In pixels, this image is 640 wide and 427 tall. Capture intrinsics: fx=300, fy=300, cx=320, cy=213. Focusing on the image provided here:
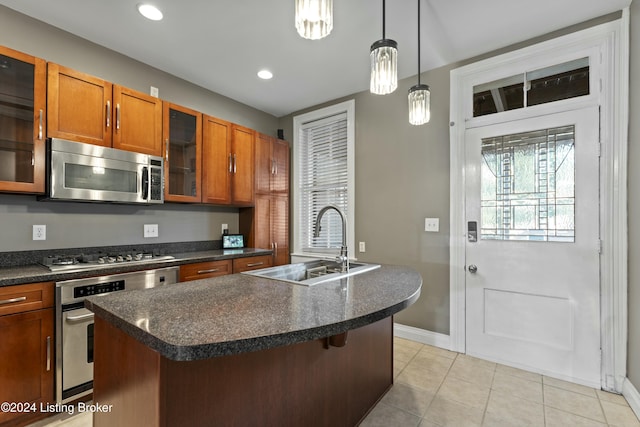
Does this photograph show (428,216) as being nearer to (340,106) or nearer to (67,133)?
(340,106)

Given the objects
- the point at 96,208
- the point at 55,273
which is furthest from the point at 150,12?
the point at 55,273

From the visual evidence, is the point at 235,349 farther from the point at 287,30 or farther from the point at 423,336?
the point at 423,336

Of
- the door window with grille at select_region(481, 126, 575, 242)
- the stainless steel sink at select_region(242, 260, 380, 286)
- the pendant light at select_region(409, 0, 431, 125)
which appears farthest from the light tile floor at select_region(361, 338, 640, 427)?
the pendant light at select_region(409, 0, 431, 125)

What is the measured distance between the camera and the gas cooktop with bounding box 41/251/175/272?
203 cm

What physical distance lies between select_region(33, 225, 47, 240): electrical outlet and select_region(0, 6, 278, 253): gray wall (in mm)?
25

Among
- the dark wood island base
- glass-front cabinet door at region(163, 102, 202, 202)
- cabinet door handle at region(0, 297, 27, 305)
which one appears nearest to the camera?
the dark wood island base

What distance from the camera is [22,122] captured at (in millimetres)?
1986

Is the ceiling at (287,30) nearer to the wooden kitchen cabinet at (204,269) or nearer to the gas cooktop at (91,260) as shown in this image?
the gas cooktop at (91,260)

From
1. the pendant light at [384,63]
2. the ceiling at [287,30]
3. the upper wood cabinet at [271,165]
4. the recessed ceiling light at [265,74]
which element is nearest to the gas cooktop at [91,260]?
the upper wood cabinet at [271,165]

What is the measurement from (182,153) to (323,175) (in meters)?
1.66

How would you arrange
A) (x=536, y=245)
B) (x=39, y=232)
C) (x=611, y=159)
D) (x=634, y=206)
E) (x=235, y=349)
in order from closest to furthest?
(x=235, y=349) < (x=634, y=206) < (x=611, y=159) < (x=39, y=232) < (x=536, y=245)

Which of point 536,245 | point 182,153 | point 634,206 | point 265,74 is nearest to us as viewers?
point 634,206

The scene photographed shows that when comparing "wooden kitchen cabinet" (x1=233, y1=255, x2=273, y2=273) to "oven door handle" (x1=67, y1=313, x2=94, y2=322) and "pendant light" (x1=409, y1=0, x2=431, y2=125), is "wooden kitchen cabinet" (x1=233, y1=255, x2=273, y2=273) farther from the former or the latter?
"pendant light" (x1=409, y1=0, x2=431, y2=125)

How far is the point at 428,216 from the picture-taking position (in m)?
2.94
